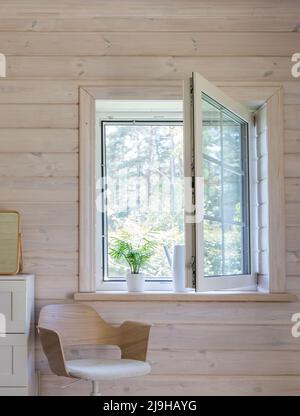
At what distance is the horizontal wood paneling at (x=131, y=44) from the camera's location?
3564 mm

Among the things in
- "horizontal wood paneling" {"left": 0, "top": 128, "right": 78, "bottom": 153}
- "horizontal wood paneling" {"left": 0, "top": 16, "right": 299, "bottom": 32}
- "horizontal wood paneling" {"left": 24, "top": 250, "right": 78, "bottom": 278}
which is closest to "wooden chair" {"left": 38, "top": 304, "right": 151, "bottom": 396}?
"horizontal wood paneling" {"left": 24, "top": 250, "right": 78, "bottom": 278}

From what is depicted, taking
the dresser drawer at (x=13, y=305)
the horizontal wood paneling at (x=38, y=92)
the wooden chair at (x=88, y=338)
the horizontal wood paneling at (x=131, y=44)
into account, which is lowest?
the wooden chair at (x=88, y=338)

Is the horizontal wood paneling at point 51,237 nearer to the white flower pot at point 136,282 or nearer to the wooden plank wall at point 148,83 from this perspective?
the wooden plank wall at point 148,83

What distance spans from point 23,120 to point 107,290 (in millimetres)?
1049

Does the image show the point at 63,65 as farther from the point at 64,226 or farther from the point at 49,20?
the point at 64,226

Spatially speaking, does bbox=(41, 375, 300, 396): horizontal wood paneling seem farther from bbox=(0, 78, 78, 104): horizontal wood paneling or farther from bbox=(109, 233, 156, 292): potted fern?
bbox=(0, 78, 78, 104): horizontal wood paneling

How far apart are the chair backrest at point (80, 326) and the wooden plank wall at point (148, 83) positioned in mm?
102

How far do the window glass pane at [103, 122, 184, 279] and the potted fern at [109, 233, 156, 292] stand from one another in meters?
0.04

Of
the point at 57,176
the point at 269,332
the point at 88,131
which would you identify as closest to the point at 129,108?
the point at 88,131

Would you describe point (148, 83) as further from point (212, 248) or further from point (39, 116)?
point (212, 248)

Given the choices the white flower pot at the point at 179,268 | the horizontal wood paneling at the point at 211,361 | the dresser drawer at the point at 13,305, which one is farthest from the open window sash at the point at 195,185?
the dresser drawer at the point at 13,305

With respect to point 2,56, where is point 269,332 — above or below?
below

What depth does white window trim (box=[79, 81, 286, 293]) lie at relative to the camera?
11.5 ft

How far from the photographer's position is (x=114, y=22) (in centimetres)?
358
